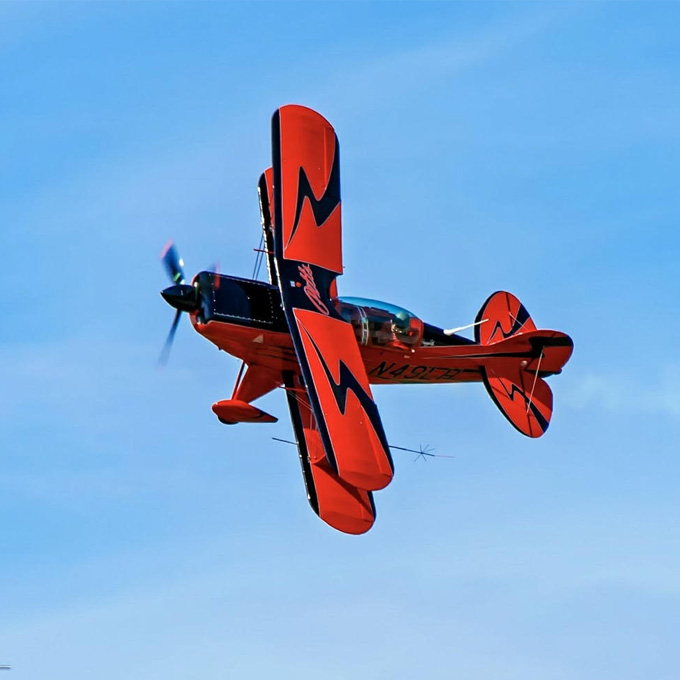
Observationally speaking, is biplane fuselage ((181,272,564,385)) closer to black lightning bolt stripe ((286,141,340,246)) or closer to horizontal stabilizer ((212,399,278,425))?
horizontal stabilizer ((212,399,278,425))

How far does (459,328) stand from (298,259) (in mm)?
4953

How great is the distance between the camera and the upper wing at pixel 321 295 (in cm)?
3124

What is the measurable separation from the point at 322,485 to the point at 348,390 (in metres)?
2.69

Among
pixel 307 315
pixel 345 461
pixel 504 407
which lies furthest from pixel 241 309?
pixel 504 407

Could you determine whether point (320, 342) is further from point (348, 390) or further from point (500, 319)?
point (500, 319)

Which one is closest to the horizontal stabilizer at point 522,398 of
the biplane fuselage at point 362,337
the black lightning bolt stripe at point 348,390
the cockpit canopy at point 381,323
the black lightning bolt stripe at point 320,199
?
the biplane fuselage at point 362,337

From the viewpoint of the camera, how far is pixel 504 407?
37.4m

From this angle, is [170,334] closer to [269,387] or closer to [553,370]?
[269,387]

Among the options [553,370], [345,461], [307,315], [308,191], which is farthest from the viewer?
[553,370]

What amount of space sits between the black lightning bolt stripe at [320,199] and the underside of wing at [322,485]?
3551mm

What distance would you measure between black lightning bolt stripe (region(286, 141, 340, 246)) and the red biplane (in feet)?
0.10

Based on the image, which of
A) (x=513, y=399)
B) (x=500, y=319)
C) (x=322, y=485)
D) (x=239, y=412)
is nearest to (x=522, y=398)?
(x=513, y=399)

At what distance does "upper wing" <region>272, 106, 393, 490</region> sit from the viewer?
31236 millimetres

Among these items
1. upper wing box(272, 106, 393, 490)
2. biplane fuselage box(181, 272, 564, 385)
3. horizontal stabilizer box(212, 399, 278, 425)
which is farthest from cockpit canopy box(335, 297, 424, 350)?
horizontal stabilizer box(212, 399, 278, 425)
